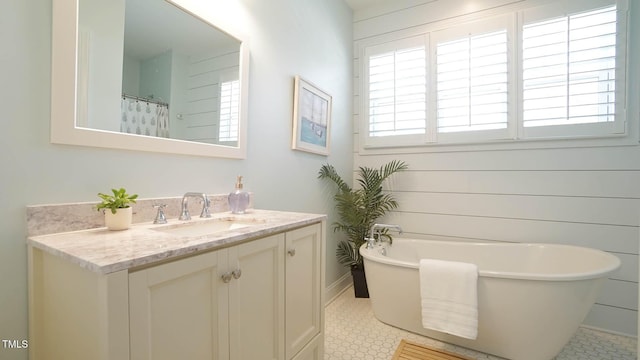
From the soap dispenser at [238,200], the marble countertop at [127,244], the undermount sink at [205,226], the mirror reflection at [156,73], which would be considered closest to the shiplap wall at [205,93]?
the mirror reflection at [156,73]

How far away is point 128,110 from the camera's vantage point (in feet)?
3.77

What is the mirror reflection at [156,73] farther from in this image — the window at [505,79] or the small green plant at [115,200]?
the window at [505,79]

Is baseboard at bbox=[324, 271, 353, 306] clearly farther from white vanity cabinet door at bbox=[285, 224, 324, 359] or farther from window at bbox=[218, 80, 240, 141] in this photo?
window at bbox=[218, 80, 240, 141]

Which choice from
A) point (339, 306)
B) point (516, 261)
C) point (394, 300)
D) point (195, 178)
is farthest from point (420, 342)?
point (195, 178)

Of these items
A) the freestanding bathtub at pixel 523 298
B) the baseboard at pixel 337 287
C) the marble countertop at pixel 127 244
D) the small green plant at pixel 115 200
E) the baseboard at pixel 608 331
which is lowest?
Answer: the baseboard at pixel 608 331

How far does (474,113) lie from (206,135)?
2244mm

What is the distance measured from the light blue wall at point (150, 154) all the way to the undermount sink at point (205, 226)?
18 centimetres

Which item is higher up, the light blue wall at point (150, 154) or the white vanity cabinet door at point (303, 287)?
the light blue wall at point (150, 154)

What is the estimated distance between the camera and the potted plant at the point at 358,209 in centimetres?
258

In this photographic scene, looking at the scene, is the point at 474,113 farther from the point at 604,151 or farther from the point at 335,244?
the point at 335,244

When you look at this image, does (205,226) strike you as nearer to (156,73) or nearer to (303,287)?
(303,287)

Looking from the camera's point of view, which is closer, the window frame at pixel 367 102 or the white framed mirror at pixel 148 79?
the white framed mirror at pixel 148 79

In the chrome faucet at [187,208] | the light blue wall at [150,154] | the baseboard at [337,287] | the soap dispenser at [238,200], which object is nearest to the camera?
the light blue wall at [150,154]

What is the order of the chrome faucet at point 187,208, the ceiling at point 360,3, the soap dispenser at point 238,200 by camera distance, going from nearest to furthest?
1. the chrome faucet at point 187,208
2. the soap dispenser at point 238,200
3. the ceiling at point 360,3
